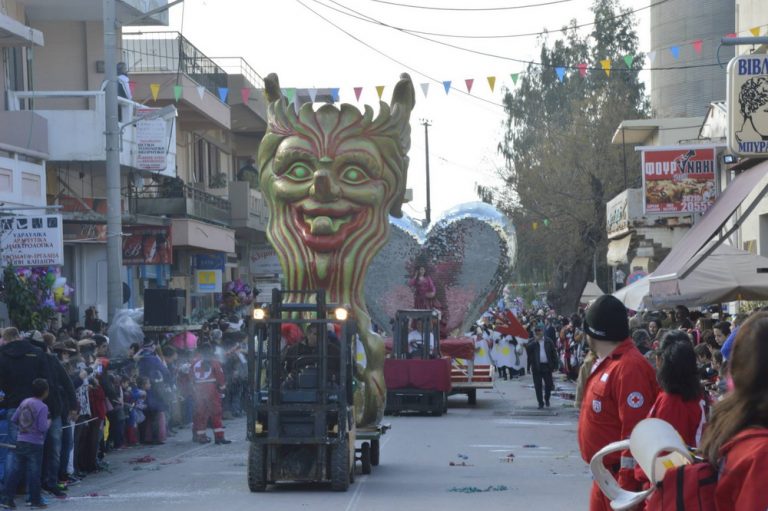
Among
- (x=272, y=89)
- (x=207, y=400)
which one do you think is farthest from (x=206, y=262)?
(x=272, y=89)

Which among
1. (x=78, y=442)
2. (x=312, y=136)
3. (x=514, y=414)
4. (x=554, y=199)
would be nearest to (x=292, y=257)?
(x=312, y=136)

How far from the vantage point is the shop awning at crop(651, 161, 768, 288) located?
15266 millimetres

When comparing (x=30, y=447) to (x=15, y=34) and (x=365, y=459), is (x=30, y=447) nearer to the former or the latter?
(x=365, y=459)

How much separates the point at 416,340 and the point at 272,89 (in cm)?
970

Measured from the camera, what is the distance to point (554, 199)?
4703cm

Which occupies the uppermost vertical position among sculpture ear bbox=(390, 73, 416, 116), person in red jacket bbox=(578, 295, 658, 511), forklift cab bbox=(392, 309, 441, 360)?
sculpture ear bbox=(390, 73, 416, 116)

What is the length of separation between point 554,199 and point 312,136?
1155 inches

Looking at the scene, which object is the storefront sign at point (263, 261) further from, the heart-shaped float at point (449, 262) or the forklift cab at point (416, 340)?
the forklift cab at point (416, 340)

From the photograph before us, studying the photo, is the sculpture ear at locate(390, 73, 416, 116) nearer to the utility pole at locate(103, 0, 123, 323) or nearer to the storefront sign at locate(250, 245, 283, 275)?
the utility pole at locate(103, 0, 123, 323)

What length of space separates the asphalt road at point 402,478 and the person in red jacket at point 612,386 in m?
5.81

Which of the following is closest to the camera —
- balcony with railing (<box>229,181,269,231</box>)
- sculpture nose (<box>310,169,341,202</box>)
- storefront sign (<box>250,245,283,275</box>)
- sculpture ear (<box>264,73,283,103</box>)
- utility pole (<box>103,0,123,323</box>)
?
sculpture nose (<box>310,169,341,202</box>)

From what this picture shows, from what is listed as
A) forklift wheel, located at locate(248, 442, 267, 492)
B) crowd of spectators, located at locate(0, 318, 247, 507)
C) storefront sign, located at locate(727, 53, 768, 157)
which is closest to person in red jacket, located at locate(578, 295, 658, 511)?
forklift wheel, located at locate(248, 442, 267, 492)

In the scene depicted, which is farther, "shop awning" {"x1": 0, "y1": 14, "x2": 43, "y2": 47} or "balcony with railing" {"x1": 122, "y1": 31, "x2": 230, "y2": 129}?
"balcony with railing" {"x1": 122, "y1": 31, "x2": 230, "y2": 129}

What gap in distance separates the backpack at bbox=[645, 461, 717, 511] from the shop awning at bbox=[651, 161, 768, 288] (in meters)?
11.1
